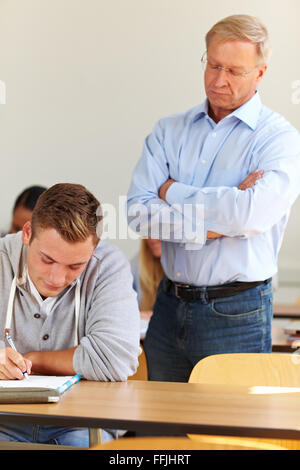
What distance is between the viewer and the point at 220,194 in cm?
208

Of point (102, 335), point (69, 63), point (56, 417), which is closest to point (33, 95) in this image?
point (69, 63)

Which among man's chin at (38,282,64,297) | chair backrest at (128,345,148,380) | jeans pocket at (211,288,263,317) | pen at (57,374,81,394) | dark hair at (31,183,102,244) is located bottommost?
chair backrest at (128,345,148,380)

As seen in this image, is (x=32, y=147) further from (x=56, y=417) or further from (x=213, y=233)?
(x=56, y=417)

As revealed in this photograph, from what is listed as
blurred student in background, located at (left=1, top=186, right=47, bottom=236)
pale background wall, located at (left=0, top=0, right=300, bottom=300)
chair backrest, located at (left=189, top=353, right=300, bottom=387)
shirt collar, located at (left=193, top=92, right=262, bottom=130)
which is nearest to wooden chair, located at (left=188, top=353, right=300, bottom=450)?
chair backrest, located at (left=189, top=353, right=300, bottom=387)

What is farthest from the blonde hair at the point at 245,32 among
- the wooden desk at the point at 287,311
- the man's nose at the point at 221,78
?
the wooden desk at the point at 287,311

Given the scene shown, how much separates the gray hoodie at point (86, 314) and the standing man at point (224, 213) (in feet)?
1.04

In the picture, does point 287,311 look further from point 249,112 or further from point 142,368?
point 249,112

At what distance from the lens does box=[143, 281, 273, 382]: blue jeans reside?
2121mm

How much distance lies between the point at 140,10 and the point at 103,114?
2.47ft

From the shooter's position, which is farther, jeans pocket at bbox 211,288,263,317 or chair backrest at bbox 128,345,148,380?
chair backrest at bbox 128,345,148,380

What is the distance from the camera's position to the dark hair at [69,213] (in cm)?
176

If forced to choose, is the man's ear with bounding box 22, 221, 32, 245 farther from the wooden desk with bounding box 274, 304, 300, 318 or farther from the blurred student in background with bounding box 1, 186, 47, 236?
the wooden desk with bounding box 274, 304, 300, 318

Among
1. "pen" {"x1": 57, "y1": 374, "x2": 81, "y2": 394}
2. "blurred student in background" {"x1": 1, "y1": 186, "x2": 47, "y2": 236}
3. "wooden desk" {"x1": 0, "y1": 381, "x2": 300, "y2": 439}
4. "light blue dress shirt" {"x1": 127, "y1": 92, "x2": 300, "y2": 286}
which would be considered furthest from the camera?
"blurred student in background" {"x1": 1, "y1": 186, "x2": 47, "y2": 236}

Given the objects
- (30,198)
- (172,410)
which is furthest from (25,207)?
(172,410)
